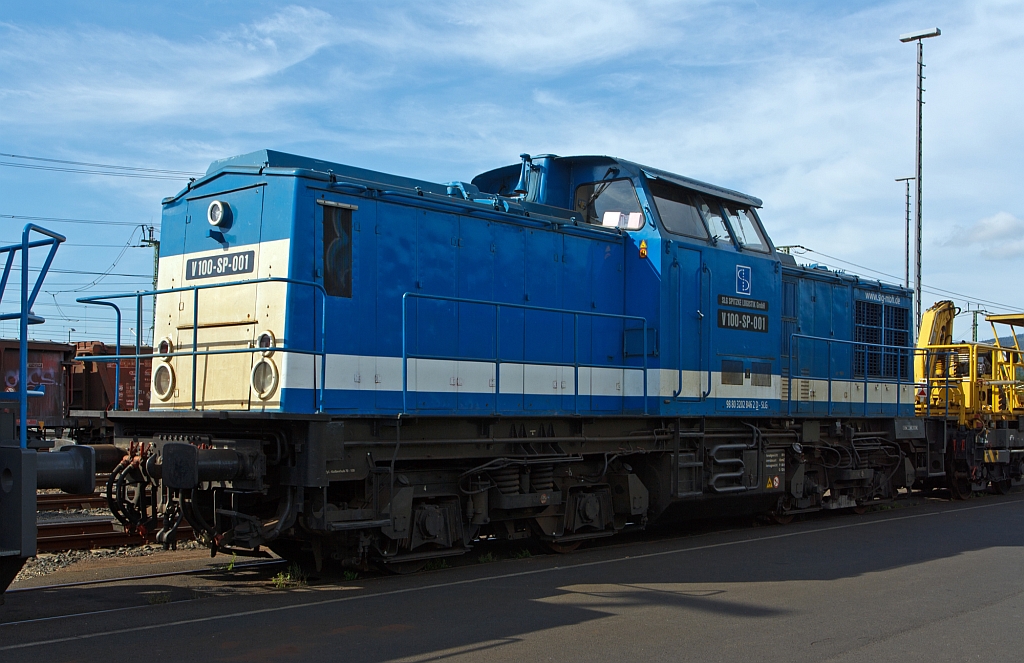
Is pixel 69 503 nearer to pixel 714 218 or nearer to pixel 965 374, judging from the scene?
pixel 714 218

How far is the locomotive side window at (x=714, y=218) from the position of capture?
11.6 metres

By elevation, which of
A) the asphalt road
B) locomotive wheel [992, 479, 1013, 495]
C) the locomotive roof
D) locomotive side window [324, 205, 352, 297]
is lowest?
locomotive wheel [992, 479, 1013, 495]

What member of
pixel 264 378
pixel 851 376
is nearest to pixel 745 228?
pixel 851 376

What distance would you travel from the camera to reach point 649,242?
1080 cm

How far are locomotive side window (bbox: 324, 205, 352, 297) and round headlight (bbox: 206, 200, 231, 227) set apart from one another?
1.04 meters

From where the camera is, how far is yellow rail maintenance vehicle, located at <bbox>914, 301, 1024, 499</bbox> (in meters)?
16.7

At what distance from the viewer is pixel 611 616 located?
680cm

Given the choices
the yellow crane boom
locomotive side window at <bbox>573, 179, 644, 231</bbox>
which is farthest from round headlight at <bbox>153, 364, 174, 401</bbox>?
the yellow crane boom

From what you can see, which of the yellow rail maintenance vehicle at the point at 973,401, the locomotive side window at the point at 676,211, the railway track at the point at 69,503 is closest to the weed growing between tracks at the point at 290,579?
the locomotive side window at the point at 676,211

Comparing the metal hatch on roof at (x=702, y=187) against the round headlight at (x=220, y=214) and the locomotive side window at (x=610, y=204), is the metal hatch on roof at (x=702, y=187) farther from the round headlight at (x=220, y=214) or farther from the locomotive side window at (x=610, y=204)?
the round headlight at (x=220, y=214)

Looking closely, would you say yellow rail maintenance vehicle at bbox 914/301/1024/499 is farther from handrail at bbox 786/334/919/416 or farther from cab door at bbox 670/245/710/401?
cab door at bbox 670/245/710/401

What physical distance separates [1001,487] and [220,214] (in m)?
16.1

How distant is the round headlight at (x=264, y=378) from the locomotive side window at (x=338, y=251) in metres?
0.84

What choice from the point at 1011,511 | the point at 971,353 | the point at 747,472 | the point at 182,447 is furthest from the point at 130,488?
the point at 971,353
